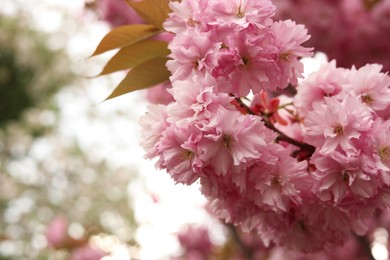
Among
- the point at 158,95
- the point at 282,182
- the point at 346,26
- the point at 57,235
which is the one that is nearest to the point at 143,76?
the point at 282,182

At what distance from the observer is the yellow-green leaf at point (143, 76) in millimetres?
717

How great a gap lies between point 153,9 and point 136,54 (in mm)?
65

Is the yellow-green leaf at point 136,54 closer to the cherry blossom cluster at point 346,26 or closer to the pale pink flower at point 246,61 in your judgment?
the pale pink flower at point 246,61

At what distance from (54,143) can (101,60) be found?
0.92 metres

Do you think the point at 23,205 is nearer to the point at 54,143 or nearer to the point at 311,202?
the point at 54,143

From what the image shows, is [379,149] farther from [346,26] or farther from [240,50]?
[346,26]

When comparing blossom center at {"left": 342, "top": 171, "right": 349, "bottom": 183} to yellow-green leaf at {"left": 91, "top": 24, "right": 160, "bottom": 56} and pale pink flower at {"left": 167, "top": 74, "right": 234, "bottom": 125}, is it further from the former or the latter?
yellow-green leaf at {"left": 91, "top": 24, "right": 160, "bottom": 56}

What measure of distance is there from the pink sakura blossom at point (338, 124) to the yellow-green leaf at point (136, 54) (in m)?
0.22

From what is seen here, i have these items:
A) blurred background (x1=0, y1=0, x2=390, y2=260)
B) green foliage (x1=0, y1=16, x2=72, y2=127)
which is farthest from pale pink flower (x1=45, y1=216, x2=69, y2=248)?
green foliage (x1=0, y1=16, x2=72, y2=127)

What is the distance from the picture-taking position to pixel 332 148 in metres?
0.57

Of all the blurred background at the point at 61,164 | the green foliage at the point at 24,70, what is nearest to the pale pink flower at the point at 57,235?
the blurred background at the point at 61,164

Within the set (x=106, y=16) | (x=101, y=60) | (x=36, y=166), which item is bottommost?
(x=106, y=16)

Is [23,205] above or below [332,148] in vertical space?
above

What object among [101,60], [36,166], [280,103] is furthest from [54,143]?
[280,103]
